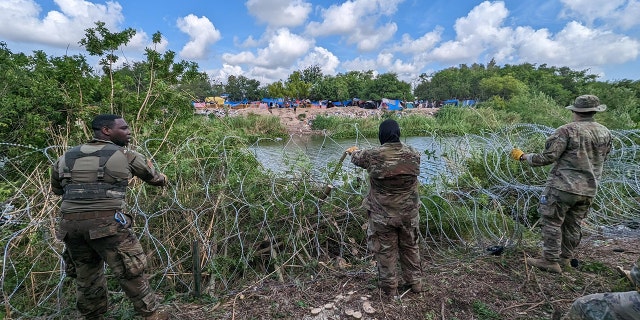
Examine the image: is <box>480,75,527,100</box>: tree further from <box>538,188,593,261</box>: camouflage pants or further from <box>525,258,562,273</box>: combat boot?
<box>525,258,562,273</box>: combat boot

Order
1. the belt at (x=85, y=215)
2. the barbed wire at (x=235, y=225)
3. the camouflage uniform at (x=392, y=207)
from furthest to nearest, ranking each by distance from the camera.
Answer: the barbed wire at (x=235, y=225), the camouflage uniform at (x=392, y=207), the belt at (x=85, y=215)

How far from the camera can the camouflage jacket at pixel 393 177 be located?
9.30 ft

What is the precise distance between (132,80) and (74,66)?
0.86 metres

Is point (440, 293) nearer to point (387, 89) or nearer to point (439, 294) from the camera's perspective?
point (439, 294)

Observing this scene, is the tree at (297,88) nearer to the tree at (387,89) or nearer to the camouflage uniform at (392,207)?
the tree at (387,89)

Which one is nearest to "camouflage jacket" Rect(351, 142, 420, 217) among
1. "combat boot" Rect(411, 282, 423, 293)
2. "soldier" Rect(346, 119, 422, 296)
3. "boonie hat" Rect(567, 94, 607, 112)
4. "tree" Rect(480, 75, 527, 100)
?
"soldier" Rect(346, 119, 422, 296)

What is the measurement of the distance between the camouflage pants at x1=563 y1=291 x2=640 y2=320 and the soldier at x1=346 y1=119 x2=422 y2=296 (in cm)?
124

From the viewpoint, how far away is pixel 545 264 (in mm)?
3461

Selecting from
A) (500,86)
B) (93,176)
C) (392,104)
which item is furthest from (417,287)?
(500,86)

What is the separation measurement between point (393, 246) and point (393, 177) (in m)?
0.63

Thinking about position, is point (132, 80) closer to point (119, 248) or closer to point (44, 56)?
point (44, 56)

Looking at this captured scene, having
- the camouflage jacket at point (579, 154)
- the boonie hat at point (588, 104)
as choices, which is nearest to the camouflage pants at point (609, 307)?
the camouflage jacket at point (579, 154)

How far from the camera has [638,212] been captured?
5387 millimetres

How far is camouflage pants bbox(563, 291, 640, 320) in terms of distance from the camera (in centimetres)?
174
